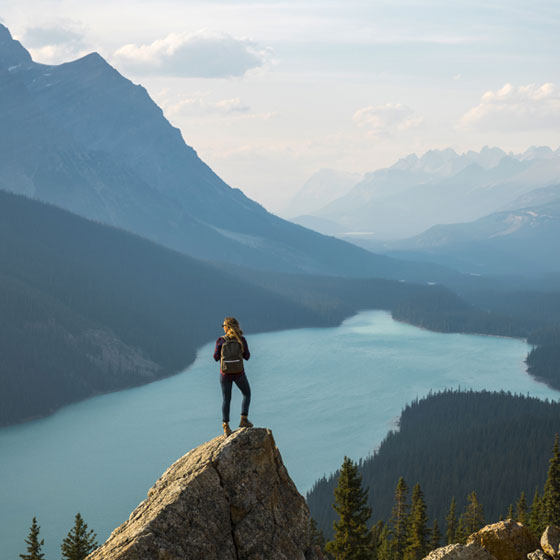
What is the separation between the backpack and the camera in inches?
874

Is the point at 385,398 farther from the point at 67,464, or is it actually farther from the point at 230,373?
the point at 230,373

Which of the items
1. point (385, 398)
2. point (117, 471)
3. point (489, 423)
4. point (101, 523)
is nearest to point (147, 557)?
point (101, 523)

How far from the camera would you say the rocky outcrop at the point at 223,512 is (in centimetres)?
1780

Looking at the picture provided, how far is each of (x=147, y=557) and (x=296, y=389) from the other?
164m

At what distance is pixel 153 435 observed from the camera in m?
140

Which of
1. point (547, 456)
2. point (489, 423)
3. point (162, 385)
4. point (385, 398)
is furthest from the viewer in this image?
point (162, 385)

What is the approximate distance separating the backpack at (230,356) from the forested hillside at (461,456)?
248 ft

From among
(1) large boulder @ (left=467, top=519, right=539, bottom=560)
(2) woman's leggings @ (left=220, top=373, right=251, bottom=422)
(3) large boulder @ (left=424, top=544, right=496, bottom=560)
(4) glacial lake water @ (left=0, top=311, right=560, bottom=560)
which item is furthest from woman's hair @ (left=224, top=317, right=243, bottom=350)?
(4) glacial lake water @ (left=0, top=311, right=560, bottom=560)

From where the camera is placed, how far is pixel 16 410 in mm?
153375

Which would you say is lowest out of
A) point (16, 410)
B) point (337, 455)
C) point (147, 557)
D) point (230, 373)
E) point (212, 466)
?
point (337, 455)

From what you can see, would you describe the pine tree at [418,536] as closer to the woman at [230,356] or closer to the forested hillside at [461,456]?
the forested hillside at [461,456]

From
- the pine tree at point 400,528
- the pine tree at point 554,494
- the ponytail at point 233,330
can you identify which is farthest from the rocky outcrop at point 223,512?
the pine tree at point 400,528

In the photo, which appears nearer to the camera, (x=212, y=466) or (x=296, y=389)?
(x=212, y=466)

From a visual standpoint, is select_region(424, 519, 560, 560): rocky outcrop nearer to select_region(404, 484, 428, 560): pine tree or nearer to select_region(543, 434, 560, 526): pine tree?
select_region(404, 484, 428, 560): pine tree
